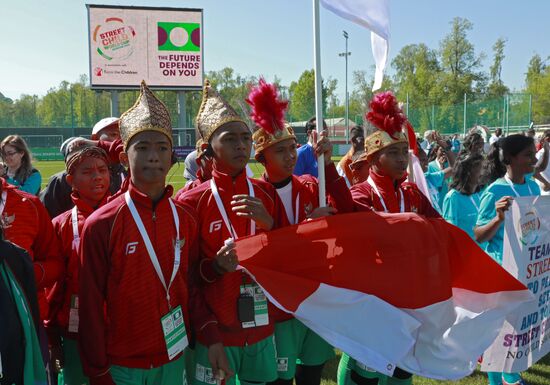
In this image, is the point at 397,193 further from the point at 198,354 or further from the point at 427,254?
the point at 198,354

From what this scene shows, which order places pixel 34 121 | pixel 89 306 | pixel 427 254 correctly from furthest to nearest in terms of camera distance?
pixel 34 121, pixel 427 254, pixel 89 306

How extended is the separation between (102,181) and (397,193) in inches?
81.9

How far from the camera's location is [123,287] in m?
2.55

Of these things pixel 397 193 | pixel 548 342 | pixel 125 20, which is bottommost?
pixel 548 342

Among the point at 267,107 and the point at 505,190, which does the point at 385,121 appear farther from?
the point at 505,190

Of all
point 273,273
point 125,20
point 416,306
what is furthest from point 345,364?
point 125,20

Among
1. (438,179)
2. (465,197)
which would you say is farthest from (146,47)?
(465,197)

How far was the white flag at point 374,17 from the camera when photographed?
9.81ft

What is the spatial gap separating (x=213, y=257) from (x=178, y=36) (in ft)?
108

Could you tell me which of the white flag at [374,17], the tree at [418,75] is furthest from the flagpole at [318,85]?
the tree at [418,75]

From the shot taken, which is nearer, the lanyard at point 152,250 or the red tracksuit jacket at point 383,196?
the lanyard at point 152,250

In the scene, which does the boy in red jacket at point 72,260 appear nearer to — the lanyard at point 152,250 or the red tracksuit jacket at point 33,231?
the red tracksuit jacket at point 33,231

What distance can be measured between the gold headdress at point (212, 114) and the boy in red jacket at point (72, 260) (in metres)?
0.78

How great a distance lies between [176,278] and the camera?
2.72 meters
